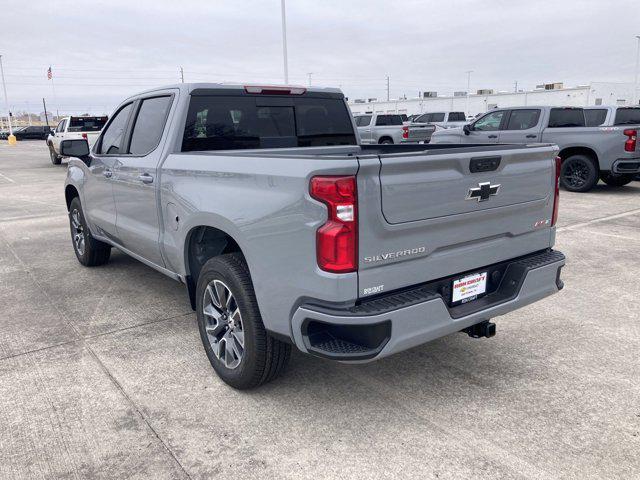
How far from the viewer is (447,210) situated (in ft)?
9.36

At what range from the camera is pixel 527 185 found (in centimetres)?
330

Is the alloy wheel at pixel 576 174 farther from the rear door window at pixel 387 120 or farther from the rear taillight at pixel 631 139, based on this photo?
the rear door window at pixel 387 120

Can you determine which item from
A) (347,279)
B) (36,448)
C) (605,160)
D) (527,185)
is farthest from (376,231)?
(605,160)

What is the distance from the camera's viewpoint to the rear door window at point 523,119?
40.5 ft

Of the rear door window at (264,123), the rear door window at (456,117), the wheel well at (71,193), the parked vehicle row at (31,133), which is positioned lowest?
the parked vehicle row at (31,133)

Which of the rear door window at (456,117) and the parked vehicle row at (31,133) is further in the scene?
the parked vehicle row at (31,133)

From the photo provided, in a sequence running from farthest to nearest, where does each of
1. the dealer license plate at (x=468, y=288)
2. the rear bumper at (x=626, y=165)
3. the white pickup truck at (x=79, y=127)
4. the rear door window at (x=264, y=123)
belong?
the white pickup truck at (x=79, y=127), the rear bumper at (x=626, y=165), the rear door window at (x=264, y=123), the dealer license plate at (x=468, y=288)

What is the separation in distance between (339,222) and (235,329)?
1.19 metres

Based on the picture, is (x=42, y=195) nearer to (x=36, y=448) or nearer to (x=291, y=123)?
(x=291, y=123)

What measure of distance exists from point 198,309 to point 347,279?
148cm

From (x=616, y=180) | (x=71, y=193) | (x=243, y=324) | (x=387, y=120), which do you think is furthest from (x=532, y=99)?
(x=243, y=324)

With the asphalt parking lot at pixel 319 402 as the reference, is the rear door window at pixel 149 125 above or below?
above

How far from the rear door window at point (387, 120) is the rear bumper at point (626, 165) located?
10.8m

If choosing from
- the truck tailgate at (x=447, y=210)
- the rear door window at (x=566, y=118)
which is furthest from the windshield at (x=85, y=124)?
the truck tailgate at (x=447, y=210)
